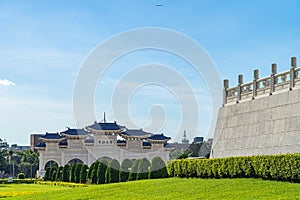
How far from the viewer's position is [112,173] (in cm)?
2620

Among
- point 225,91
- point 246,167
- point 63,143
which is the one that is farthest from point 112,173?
point 63,143

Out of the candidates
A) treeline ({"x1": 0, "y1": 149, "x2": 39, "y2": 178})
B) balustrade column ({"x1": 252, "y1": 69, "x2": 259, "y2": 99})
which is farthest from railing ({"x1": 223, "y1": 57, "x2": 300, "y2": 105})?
treeline ({"x1": 0, "y1": 149, "x2": 39, "y2": 178})

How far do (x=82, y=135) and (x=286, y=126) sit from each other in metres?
29.4

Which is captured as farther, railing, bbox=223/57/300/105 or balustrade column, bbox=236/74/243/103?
balustrade column, bbox=236/74/243/103

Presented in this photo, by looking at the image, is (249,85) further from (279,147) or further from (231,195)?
(231,195)

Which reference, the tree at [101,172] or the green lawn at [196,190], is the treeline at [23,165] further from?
the green lawn at [196,190]

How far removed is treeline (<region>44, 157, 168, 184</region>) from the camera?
895 inches

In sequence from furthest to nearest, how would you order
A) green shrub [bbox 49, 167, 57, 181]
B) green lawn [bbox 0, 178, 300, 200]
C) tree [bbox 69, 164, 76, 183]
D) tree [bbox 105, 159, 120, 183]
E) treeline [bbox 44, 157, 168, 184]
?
green shrub [bbox 49, 167, 57, 181] → tree [bbox 69, 164, 76, 183] → tree [bbox 105, 159, 120, 183] → treeline [bbox 44, 157, 168, 184] → green lawn [bbox 0, 178, 300, 200]

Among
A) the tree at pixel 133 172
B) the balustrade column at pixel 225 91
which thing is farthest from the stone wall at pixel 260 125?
the tree at pixel 133 172

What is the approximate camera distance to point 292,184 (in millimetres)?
11289

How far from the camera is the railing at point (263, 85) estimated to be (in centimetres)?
1402

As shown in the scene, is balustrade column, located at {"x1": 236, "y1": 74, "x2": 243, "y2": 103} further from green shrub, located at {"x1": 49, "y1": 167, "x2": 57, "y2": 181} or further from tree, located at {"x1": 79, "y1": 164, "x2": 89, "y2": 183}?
green shrub, located at {"x1": 49, "y1": 167, "x2": 57, "y2": 181}

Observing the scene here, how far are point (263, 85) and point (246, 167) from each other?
354 centimetres

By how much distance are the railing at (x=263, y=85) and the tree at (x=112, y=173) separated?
969cm
